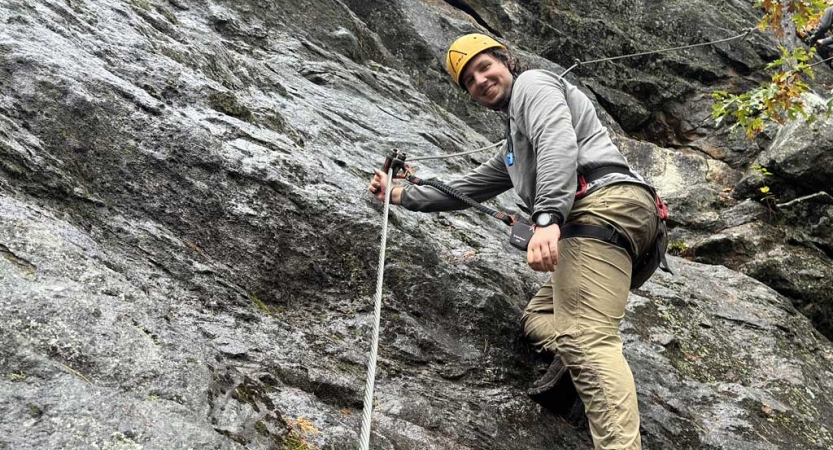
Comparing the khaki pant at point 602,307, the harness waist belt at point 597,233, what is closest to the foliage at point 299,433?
the khaki pant at point 602,307

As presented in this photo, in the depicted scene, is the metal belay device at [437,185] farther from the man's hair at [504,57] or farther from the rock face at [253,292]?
the man's hair at [504,57]

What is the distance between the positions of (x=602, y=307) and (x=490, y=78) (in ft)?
6.43

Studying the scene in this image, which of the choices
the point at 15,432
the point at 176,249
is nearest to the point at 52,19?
the point at 176,249

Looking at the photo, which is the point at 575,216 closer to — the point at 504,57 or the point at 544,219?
the point at 544,219

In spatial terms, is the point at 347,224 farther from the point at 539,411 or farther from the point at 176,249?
the point at 539,411

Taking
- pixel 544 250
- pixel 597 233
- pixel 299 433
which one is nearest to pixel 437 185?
pixel 597 233

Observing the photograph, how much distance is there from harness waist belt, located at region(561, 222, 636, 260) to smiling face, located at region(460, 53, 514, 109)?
3.95 feet

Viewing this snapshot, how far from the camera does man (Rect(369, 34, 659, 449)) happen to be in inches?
154

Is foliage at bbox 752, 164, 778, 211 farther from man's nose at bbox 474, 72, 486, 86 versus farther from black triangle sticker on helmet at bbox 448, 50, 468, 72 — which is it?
black triangle sticker on helmet at bbox 448, 50, 468, 72

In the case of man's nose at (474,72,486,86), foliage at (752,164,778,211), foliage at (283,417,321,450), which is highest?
man's nose at (474,72,486,86)

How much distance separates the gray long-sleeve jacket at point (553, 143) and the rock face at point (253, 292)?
52.4 inches

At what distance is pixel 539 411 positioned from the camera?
4703 millimetres

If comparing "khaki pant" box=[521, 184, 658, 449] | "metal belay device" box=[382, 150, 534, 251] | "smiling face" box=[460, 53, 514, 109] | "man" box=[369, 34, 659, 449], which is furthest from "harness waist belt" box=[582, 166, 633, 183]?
"smiling face" box=[460, 53, 514, 109]

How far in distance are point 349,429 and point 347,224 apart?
2.15 meters
